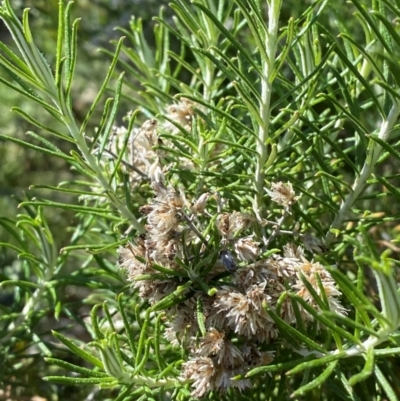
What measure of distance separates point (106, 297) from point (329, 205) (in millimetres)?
491

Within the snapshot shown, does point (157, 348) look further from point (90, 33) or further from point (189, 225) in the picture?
point (90, 33)

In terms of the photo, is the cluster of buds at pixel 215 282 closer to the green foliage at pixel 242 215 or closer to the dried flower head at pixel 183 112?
the green foliage at pixel 242 215

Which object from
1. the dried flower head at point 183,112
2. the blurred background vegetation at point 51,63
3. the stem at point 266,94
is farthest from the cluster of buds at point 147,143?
the blurred background vegetation at point 51,63

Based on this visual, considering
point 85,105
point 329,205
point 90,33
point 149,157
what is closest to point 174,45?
point 90,33

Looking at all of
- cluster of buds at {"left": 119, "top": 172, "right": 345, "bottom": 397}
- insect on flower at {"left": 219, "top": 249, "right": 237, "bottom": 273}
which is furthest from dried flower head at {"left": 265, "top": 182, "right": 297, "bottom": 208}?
insect on flower at {"left": 219, "top": 249, "right": 237, "bottom": 273}

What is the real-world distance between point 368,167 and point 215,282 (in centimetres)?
29

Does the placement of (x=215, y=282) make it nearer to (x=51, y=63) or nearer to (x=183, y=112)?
(x=183, y=112)

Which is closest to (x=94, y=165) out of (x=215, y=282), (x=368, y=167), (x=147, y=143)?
(x=147, y=143)

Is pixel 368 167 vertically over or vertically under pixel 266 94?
under

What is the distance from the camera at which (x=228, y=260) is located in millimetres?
737

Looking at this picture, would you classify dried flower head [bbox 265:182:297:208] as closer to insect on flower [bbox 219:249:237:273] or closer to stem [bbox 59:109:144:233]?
insect on flower [bbox 219:249:237:273]

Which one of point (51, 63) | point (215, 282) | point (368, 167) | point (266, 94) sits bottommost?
point (215, 282)

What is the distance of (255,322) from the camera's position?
0.71 m

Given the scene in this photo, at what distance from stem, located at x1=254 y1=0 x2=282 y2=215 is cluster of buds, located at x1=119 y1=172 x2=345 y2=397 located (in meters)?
0.06
